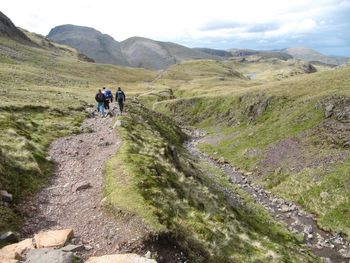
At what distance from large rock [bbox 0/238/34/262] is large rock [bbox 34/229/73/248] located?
0.36 metres

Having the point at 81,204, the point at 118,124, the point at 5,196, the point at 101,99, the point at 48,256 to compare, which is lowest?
the point at 81,204

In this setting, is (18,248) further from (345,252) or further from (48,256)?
(345,252)

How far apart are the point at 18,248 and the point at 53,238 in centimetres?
163

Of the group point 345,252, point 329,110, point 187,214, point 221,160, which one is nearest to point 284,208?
point 345,252

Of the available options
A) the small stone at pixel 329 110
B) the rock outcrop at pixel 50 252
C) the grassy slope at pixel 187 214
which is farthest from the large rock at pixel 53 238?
the small stone at pixel 329 110

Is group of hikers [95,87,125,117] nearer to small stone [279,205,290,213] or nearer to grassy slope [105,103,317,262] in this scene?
grassy slope [105,103,317,262]

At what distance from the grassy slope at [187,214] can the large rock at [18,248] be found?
528 cm

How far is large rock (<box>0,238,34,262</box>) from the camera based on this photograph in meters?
17.2

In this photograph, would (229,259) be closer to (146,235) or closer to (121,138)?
(146,235)

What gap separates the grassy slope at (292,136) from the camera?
4691 cm

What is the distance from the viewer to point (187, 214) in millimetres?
25141

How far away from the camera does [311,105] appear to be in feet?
228

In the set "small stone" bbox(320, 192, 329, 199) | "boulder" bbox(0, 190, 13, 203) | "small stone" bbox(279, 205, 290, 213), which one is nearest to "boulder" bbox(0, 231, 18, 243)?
"boulder" bbox(0, 190, 13, 203)

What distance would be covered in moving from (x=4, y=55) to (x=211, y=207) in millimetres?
152636
